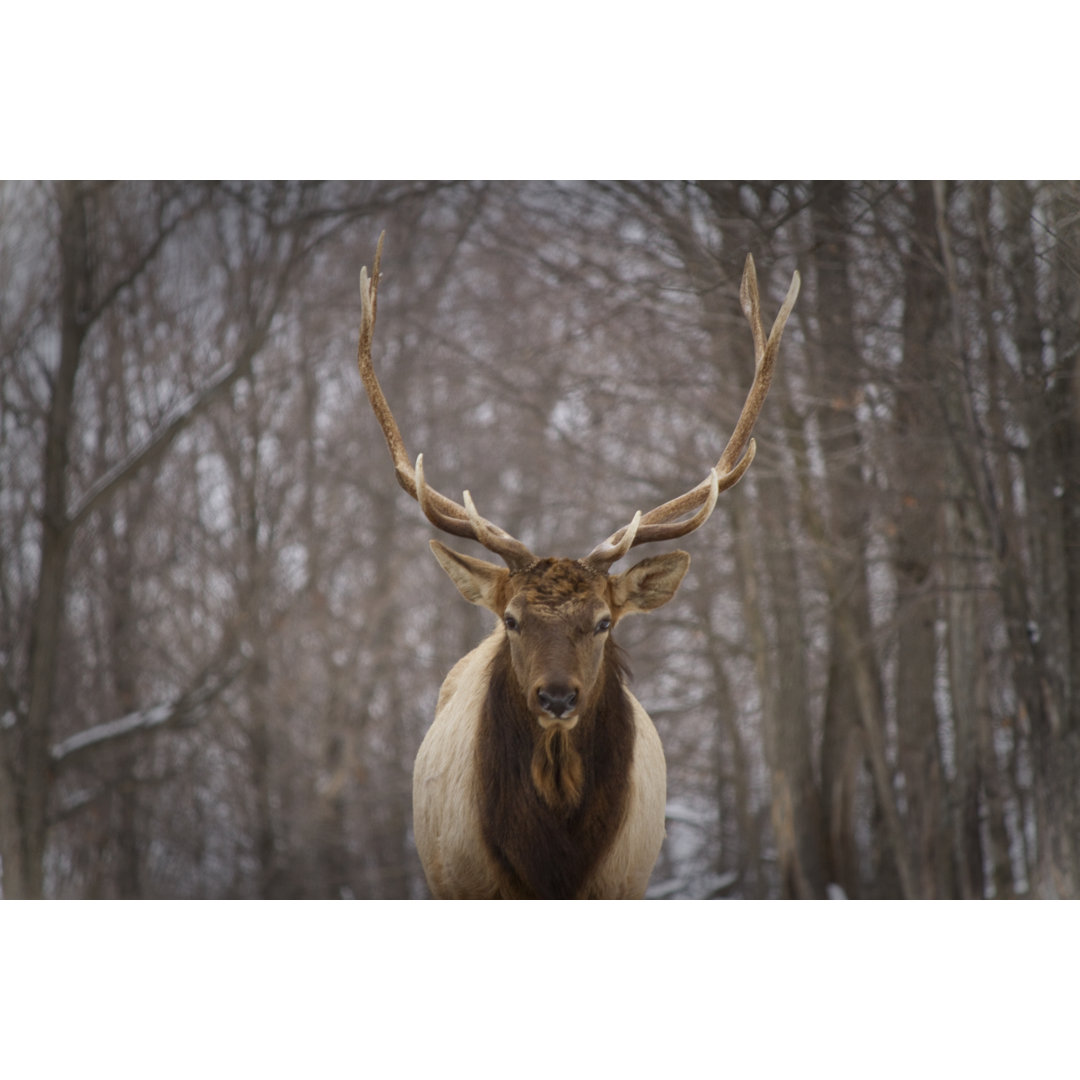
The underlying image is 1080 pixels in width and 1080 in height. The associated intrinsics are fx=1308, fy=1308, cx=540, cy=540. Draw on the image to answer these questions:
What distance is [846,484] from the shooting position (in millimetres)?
5160

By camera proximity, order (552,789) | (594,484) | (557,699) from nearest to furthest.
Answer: (557,699) → (552,789) → (594,484)

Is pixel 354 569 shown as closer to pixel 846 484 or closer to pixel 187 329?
pixel 187 329

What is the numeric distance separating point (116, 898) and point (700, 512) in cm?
323

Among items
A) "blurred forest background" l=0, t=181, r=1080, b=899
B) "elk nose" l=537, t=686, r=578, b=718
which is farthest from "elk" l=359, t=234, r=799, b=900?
"blurred forest background" l=0, t=181, r=1080, b=899

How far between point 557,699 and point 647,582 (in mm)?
443

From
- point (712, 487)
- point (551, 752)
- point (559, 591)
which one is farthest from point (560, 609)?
point (712, 487)

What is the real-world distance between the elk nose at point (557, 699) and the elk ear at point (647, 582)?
12.8 inches

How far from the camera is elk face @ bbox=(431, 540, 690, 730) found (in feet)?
10.0

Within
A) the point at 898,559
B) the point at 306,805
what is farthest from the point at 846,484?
the point at 306,805

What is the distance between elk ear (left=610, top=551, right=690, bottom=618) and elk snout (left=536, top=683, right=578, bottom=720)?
1.07 ft

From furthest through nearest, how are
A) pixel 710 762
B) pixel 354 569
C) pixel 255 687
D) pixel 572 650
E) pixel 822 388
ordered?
1. pixel 354 569
2. pixel 255 687
3. pixel 710 762
4. pixel 822 388
5. pixel 572 650

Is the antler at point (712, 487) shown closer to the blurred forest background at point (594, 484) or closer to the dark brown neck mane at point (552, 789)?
the dark brown neck mane at point (552, 789)

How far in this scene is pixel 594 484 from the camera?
5.86 metres

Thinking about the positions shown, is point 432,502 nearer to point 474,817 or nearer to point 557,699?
point 557,699
